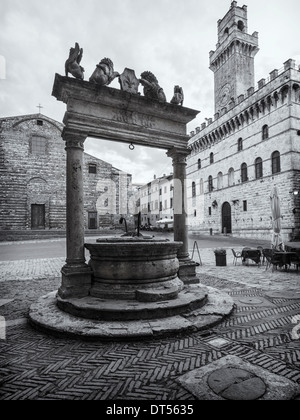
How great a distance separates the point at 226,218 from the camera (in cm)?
3098

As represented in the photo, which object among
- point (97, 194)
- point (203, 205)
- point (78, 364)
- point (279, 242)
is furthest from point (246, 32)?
point (78, 364)

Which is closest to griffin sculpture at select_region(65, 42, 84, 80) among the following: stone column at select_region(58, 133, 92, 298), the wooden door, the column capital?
stone column at select_region(58, 133, 92, 298)

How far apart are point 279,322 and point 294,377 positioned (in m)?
1.76

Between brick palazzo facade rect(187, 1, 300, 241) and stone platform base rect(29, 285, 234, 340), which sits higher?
brick palazzo facade rect(187, 1, 300, 241)

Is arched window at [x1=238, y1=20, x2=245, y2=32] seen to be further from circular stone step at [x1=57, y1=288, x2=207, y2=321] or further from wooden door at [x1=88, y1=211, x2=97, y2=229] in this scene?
circular stone step at [x1=57, y1=288, x2=207, y2=321]

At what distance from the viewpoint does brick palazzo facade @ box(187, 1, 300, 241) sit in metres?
22.5

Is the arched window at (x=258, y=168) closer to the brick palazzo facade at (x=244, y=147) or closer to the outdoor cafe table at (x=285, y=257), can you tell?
the brick palazzo facade at (x=244, y=147)

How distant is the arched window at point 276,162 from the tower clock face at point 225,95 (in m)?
13.0

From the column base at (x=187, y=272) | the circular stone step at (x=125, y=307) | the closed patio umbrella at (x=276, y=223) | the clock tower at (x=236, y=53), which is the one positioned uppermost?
the clock tower at (x=236, y=53)

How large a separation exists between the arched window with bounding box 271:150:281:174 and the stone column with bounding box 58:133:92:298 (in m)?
22.5

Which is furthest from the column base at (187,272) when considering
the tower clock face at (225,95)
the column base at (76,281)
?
the tower clock face at (225,95)

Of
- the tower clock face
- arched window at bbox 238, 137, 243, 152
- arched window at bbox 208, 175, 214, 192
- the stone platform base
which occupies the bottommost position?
the stone platform base

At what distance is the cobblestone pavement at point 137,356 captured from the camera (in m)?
2.65

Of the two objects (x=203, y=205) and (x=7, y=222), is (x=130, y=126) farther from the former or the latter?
(x=203, y=205)
